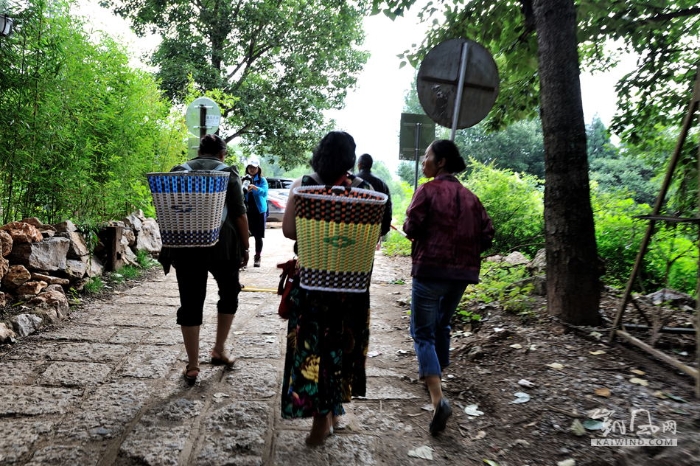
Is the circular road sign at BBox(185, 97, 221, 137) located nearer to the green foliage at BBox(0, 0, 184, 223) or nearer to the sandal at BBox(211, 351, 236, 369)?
the green foliage at BBox(0, 0, 184, 223)

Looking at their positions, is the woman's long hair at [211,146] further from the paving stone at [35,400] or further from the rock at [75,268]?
the rock at [75,268]

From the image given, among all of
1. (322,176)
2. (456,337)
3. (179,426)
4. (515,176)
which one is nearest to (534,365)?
(456,337)

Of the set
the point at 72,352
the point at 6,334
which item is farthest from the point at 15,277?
the point at 72,352

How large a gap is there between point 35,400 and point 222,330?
4.01 ft

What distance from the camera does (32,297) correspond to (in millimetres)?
4781

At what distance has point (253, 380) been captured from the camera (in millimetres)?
3590

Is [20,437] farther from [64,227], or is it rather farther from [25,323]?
[64,227]

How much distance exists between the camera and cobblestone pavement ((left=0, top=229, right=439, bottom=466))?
8.42 ft

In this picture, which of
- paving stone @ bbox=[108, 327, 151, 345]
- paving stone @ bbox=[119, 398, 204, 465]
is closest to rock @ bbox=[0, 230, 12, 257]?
paving stone @ bbox=[108, 327, 151, 345]

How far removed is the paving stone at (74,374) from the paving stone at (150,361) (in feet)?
0.50

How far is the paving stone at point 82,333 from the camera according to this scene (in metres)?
4.35

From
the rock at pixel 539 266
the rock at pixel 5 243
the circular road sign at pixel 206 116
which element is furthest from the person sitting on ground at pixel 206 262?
the circular road sign at pixel 206 116

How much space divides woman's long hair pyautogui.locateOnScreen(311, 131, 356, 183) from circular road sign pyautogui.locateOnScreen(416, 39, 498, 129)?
2064mm

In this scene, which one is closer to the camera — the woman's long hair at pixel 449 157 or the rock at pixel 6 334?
the woman's long hair at pixel 449 157
